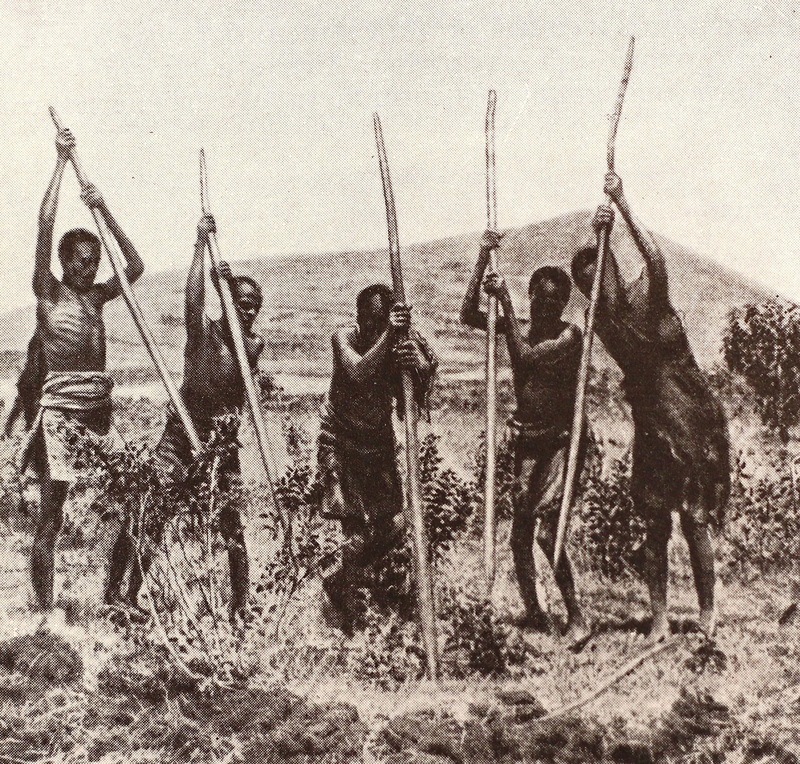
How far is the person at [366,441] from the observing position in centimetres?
690

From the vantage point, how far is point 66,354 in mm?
7066

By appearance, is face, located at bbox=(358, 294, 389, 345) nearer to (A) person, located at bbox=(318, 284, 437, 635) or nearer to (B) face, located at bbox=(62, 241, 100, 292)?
(A) person, located at bbox=(318, 284, 437, 635)

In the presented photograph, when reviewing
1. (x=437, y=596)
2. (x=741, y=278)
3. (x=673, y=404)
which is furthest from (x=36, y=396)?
(x=741, y=278)

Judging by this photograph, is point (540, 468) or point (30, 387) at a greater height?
point (30, 387)

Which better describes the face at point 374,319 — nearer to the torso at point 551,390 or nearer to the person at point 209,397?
the person at point 209,397

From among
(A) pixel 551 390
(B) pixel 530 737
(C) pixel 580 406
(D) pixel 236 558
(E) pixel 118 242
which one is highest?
(E) pixel 118 242

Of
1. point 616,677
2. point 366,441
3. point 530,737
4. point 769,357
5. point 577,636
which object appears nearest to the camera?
point 530,737

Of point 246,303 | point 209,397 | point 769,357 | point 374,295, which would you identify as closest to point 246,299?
point 246,303

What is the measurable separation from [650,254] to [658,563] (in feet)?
6.29

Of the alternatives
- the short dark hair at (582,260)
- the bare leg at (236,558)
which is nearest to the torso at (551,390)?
the short dark hair at (582,260)

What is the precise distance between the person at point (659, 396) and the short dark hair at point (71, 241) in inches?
121

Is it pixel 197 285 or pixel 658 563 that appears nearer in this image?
pixel 658 563

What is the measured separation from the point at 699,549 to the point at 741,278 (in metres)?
1.86

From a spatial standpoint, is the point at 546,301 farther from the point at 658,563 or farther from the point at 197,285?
the point at 197,285
